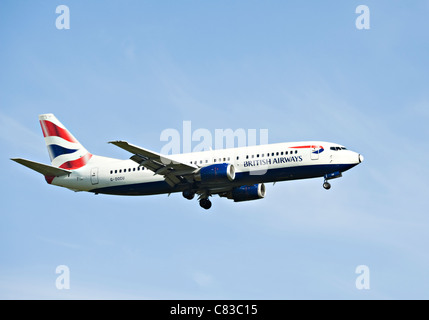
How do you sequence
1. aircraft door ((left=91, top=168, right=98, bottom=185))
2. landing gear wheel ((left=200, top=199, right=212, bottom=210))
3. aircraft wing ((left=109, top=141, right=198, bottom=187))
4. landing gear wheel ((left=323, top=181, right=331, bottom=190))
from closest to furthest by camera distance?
aircraft wing ((left=109, top=141, right=198, bottom=187)) → landing gear wheel ((left=323, top=181, right=331, bottom=190)) → landing gear wheel ((left=200, top=199, right=212, bottom=210)) → aircraft door ((left=91, top=168, right=98, bottom=185))

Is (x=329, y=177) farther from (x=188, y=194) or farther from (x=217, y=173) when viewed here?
(x=188, y=194)

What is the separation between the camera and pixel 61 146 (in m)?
66.3

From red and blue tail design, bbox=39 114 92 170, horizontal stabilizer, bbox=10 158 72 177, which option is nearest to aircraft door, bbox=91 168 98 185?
red and blue tail design, bbox=39 114 92 170

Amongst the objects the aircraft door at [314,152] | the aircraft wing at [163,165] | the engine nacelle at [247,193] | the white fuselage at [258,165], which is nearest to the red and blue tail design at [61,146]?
the white fuselage at [258,165]

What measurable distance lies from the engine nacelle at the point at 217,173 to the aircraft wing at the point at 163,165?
48.1 inches

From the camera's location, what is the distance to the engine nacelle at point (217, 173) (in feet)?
185

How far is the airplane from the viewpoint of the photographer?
5647 cm

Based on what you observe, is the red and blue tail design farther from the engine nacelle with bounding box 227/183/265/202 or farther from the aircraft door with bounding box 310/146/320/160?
the aircraft door with bounding box 310/146/320/160

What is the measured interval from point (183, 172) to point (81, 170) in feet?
34.0

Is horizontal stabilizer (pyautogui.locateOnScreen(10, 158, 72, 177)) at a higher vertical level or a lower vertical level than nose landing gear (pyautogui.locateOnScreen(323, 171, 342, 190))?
higher

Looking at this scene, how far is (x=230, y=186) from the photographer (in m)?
60.1

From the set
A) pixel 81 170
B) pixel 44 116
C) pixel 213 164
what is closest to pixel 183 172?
pixel 213 164

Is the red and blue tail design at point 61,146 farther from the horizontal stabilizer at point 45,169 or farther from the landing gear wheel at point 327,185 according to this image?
the landing gear wheel at point 327,185

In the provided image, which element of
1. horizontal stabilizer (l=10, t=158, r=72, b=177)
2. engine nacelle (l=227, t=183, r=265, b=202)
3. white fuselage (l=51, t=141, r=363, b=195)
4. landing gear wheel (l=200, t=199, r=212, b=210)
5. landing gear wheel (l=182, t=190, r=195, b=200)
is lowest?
landing gear wheel (l=200, t=199, r=212, b=210)
